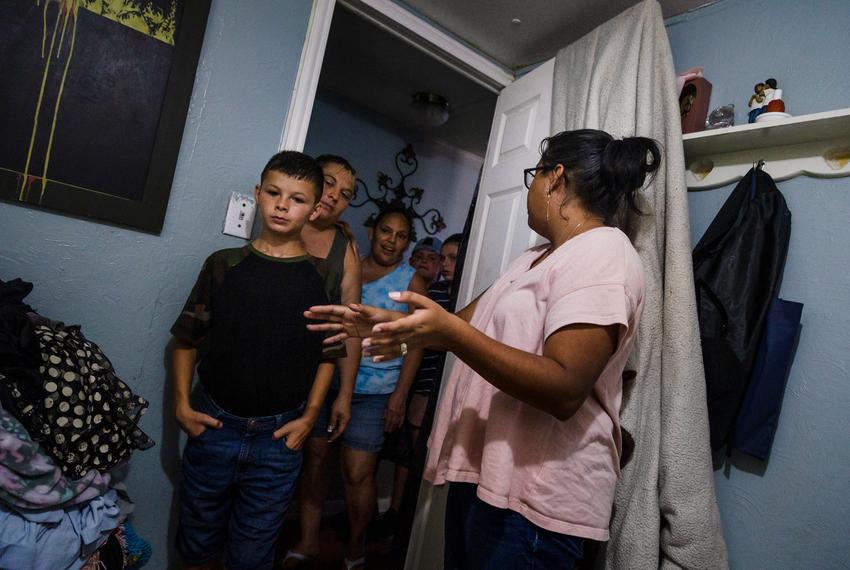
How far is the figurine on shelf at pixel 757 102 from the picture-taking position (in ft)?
3.87

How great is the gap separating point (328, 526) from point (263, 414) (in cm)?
135

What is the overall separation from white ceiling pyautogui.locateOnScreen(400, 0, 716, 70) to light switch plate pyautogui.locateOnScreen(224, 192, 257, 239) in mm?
996

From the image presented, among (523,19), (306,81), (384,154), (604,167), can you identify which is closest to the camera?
(604,167)

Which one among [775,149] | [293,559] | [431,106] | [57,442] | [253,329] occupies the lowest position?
[293,559]

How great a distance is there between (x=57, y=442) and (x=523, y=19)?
1.89 m

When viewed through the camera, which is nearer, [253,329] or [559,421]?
[559,421]

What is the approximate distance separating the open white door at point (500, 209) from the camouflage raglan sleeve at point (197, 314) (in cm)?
90

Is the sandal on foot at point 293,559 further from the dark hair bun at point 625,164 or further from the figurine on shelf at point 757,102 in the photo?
the figurine on shelf at point 757,102

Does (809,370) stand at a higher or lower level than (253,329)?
higher

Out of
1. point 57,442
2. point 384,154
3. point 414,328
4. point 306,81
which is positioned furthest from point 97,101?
point 384,154

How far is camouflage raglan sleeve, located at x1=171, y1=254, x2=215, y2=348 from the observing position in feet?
3.72

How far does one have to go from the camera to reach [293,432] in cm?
115

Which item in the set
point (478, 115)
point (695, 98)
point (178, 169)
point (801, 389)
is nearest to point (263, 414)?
point (178, 169)

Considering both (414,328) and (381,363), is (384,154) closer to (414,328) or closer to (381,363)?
(381,363)
